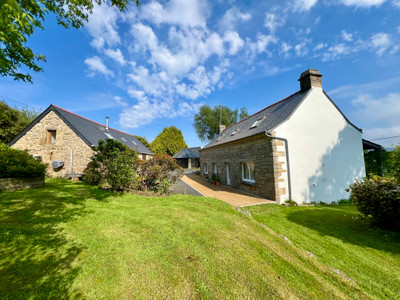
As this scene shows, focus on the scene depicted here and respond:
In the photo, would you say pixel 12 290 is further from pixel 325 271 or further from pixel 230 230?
pixel 325 271

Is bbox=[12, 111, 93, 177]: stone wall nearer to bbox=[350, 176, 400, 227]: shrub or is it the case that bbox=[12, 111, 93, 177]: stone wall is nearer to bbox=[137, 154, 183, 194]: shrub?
bbox=[137, 154, 183, 194]: shrub

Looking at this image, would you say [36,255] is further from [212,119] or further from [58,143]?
[212,119]

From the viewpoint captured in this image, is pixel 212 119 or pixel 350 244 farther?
pixel 212 119

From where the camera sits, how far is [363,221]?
16.4 ft

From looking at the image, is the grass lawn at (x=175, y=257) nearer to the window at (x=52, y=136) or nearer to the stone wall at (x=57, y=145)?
the stone wall at (x=57, y=145)

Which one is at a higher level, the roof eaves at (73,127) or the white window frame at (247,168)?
the roof eaves at (73,127)

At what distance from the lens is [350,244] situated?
390 cm

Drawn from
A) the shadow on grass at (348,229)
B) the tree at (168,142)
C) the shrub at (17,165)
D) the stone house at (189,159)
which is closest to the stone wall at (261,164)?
the shadow on grass at (348,229)

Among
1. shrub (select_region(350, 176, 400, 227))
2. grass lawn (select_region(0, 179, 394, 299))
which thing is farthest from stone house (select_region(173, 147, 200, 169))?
shrub (select_region(350, 176, 400, 227))

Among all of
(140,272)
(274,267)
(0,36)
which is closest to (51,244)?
(140,272)

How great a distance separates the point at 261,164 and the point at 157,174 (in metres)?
5.71

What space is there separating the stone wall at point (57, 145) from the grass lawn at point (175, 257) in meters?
9.16

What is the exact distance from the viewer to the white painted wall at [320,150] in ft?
26.8

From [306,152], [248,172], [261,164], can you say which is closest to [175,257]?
[261,164]
